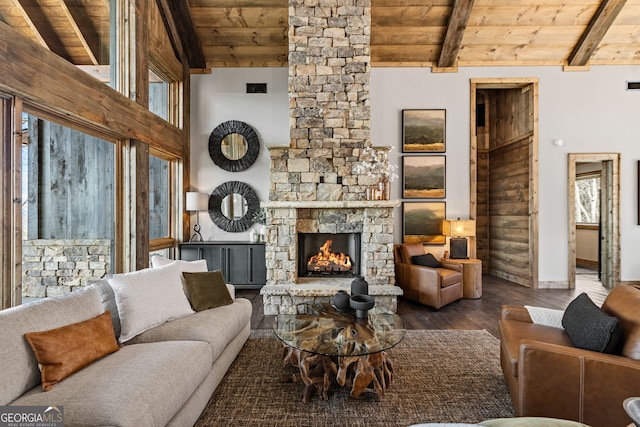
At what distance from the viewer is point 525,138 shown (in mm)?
5457

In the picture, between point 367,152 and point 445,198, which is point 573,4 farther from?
point 367,152

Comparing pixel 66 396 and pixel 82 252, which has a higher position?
pixel 82 252

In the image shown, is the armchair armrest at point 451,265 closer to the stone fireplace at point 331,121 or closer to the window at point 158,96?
the stone fireplace at point 331,121

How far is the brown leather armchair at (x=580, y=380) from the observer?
152 centimetres

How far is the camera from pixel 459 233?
4855mm

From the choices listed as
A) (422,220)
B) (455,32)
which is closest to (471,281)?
(422,220)

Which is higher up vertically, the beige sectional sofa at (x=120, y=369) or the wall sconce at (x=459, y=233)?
the wall sconce at (x=459, y=233)

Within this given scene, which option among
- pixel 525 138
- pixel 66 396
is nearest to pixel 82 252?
pixel 66 396

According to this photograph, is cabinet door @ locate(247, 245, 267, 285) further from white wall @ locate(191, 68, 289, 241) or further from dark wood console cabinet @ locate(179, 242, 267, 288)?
white wall @ locate(191, 68, 289, 241)

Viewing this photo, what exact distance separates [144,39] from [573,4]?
21.2 feet

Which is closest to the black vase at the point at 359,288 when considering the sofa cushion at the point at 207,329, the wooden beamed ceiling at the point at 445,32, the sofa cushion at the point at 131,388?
the sofa cushion at the point at 207,329

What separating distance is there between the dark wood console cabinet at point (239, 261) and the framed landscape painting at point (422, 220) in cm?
255

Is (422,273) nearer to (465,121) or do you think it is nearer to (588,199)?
(465,121)

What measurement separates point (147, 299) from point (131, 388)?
3.02 ft
